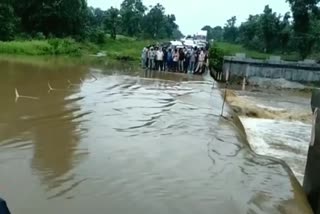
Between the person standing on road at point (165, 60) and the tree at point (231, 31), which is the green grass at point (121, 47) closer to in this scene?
the person standing on road at point (165, 60)

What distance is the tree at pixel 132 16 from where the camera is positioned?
6568 cm

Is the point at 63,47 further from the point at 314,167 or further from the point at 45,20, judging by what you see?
the point at 314,167

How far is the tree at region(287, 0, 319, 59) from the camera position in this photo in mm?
34344

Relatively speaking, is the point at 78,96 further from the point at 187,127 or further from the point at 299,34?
the point at 299,34

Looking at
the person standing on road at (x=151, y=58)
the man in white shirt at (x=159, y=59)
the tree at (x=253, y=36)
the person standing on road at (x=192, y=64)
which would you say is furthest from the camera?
the tree at (x=253, y=36)

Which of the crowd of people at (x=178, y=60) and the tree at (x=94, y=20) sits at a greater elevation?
the tree at (x=94, y=20)

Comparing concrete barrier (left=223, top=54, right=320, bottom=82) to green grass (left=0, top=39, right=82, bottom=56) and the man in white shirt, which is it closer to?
the man in white shirt

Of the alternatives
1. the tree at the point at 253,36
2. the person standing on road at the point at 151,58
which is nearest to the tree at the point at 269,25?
the tree at the point at 253,36

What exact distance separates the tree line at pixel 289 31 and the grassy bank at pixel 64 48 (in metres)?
12.8

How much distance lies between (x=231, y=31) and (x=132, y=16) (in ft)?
80.7

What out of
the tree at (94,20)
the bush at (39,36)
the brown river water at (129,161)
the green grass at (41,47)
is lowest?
the green grass at (41,47)

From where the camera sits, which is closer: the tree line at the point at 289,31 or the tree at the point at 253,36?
the tree line at the point at 289,31

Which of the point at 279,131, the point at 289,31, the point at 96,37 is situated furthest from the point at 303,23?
the point at 279,131

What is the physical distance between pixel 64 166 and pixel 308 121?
35.6 feet
